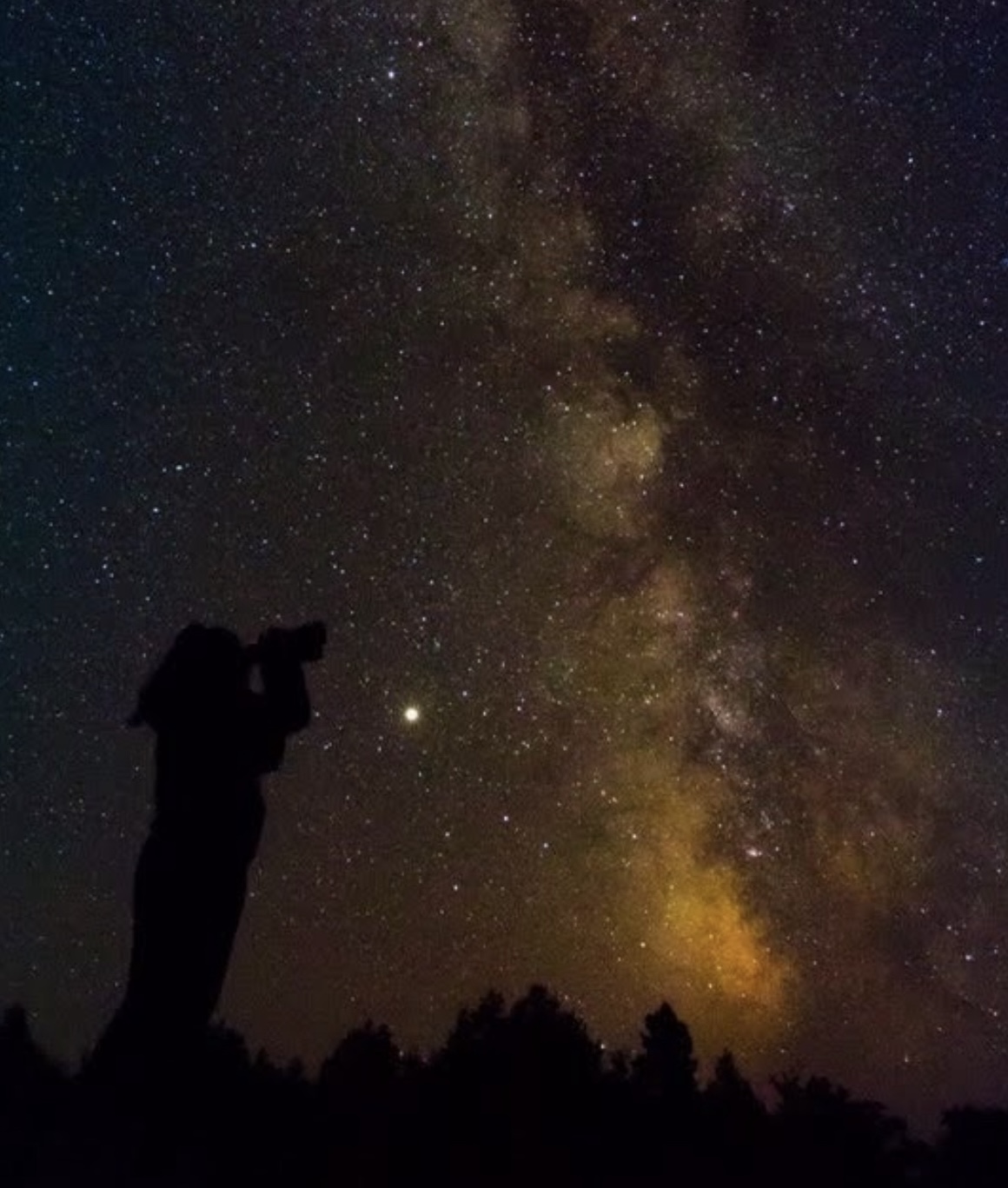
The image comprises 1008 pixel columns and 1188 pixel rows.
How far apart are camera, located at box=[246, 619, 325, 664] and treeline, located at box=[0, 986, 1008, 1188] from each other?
11.3 meters

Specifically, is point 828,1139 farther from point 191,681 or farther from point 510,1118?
point 191,681

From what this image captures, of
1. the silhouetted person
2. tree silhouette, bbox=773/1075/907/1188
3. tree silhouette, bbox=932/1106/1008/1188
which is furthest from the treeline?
the silhouetted person

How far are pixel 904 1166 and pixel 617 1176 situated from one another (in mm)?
17145

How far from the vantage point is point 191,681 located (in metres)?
5.30

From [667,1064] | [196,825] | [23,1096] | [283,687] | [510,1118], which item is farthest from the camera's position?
[667,1064]

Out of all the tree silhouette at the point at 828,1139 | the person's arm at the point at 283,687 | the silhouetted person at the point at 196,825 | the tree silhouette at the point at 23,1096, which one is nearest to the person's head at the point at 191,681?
the silhouetted person at the point at 196,825

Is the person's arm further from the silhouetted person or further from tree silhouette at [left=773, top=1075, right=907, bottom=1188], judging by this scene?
tree silhouette at [left=773, top=1075, right=907, bottom=1188]

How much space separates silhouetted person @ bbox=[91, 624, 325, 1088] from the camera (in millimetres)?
→ 5055

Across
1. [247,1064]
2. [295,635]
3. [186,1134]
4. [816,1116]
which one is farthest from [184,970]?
[247,1064]

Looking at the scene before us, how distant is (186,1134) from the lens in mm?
5332

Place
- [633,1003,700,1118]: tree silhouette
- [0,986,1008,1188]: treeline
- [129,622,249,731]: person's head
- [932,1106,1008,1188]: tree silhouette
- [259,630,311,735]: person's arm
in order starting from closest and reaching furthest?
[129,622,249,731]: person's head
[259,630,311,735]: person's arm
[0,986,1008,1188]: treeline
[633,1003,700,1118]: tree silhouette
[932,1106,1008,1188]: tree silhouette

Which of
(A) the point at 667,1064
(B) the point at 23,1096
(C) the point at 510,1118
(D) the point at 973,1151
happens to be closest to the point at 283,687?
(B) the point at 23,1096

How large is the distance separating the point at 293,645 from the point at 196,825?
0.85 m

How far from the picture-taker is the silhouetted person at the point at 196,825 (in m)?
5.05
